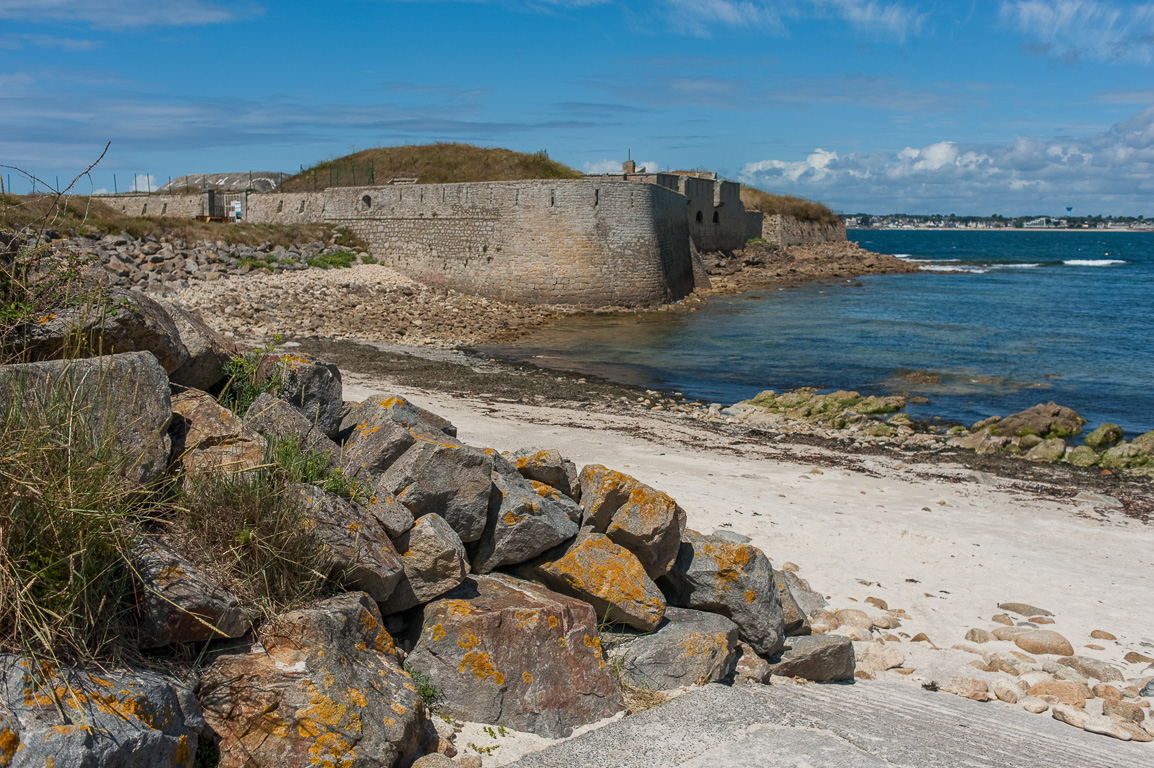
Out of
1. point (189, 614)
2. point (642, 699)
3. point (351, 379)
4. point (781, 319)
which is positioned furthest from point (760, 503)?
point (781, 319)

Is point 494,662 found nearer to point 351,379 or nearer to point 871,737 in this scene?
point 871,737

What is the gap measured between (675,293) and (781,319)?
5.39 m

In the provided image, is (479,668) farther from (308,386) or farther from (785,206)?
(785,206)

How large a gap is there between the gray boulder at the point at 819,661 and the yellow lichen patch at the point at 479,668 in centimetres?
197

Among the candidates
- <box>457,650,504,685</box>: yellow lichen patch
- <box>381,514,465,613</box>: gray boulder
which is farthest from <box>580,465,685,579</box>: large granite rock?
<box>457,650,504,685</box>: yellow lichen patch

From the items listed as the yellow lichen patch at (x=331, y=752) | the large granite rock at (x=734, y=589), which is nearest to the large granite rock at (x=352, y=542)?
the yellow lichen patch at (x=331, y=752)

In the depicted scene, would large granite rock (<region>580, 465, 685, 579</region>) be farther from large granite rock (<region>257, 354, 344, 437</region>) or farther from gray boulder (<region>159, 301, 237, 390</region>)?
gray boulder (<region>159, 301, 237, 390</region>)

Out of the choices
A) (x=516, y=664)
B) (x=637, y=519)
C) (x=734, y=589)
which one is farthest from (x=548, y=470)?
(x=516, y=664)

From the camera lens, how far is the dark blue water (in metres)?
19.7

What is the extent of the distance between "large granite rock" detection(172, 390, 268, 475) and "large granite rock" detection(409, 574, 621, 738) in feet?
3.96

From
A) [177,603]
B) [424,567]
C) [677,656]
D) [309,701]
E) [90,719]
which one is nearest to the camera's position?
[90,719]

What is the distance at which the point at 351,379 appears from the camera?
16406 mm

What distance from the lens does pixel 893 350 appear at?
84.8 ft

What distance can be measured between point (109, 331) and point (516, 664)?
2.71 m
